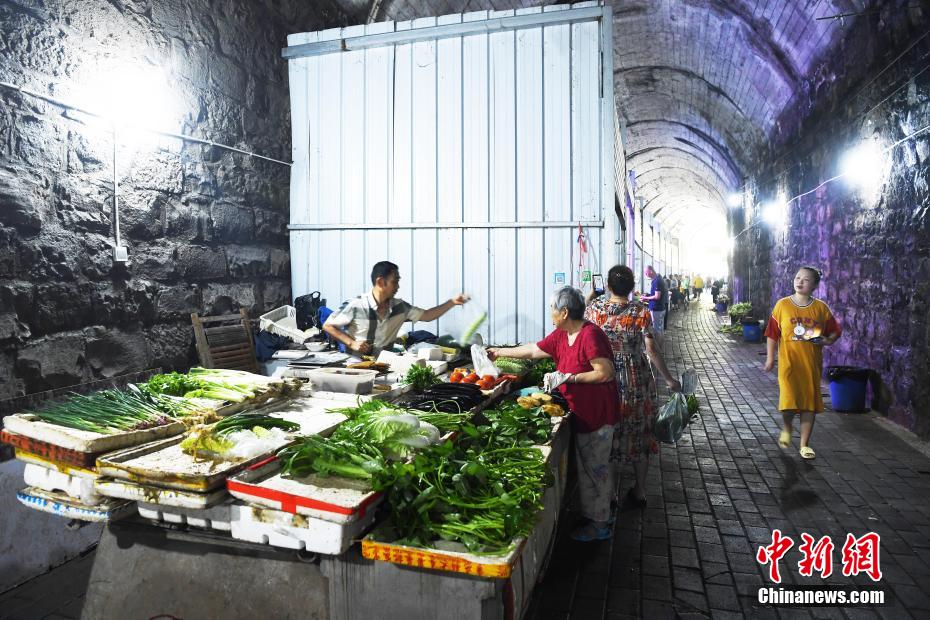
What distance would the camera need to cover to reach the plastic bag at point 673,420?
4.95 meters

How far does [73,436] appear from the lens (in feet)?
9.25

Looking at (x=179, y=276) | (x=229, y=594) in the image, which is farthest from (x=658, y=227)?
(x=229, y=594)

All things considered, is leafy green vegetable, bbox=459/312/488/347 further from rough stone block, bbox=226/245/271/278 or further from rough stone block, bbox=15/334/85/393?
rough stone block, bbox=15/334/85/393

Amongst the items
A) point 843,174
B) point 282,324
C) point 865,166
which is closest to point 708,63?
point 843,174

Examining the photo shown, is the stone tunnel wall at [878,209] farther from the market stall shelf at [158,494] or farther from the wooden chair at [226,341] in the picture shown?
the wooden chair at [226,341]

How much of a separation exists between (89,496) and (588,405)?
3.11 meters

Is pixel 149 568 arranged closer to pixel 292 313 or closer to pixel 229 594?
pixel 229 594

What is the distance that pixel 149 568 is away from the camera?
285 cm

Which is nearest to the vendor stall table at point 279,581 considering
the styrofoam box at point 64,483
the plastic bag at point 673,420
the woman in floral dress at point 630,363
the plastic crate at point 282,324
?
the styrofoam box at point 64,483

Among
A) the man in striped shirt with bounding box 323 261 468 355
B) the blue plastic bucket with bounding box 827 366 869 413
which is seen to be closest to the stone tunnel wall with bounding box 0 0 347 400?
the man in striped shirt with bounding box 323 261 468 355

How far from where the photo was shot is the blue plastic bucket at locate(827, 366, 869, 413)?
7.95m

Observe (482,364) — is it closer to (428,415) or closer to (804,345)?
(428,415)

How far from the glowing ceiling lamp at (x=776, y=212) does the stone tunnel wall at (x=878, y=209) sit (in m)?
1.21

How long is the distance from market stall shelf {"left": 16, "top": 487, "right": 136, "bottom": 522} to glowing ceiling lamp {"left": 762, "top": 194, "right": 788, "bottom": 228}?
14.0 m
